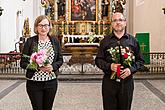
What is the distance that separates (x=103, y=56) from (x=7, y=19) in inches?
543

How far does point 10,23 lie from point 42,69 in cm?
1419

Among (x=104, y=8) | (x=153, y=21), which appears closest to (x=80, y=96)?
(x=153, y=21)

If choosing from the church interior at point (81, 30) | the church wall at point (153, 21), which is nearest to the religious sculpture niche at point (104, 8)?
the church interior at point (81, 30)

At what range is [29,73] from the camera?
3.91 metres

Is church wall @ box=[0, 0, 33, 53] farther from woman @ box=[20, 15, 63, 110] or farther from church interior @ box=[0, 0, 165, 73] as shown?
woman @ box=[20, 15, 63, 110]

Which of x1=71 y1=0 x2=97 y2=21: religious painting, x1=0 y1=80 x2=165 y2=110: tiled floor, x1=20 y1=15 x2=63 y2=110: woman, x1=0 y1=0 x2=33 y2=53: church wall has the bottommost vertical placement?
x1=0 y1=80 x2=165 y2=110: tiled floor

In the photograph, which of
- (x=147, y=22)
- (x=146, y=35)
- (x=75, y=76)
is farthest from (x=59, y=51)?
(x=147, y=22)

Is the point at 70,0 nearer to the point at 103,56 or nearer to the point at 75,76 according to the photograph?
the point at 75,76

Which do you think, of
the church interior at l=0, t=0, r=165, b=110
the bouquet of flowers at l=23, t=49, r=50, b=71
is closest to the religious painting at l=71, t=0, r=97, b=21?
the church interior at l=0, t=0, r=165, b=110

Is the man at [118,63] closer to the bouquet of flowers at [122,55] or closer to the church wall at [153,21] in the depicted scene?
the bouquet of flowers at [122,55]

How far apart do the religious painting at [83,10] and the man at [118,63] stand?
21520 mm

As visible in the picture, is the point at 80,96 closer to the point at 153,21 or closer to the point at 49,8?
the point at 153,21

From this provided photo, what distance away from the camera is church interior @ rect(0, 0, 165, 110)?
501 inches

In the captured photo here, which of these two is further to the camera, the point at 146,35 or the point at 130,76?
the point at 146,35
